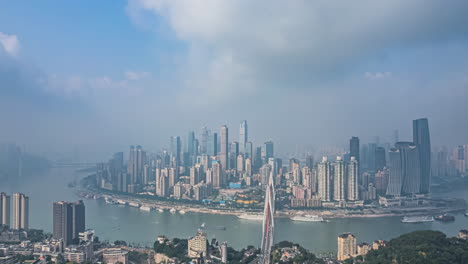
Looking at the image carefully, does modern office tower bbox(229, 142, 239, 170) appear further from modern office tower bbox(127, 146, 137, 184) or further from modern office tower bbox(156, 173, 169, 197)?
modern office tower bbox(127, 146, 137, 184)

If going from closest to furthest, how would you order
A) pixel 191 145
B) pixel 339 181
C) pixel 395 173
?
pixel 339 181 < pixel 395 173 < pixel 191 145

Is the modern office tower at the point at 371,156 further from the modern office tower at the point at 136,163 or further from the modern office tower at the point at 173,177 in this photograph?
the modern office tower at the point at 136,163

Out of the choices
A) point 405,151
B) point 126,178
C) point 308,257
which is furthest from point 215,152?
point 308,257

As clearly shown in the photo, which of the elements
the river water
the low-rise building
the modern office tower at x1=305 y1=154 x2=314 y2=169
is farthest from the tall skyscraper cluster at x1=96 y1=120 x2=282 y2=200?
the low-rise building

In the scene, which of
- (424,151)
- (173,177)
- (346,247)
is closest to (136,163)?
(173,177)

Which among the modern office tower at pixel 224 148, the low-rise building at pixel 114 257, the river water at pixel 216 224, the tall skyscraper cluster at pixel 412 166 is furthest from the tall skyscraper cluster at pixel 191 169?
the low-rise building at pixel 114 257

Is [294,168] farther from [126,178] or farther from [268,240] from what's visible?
[268,240]

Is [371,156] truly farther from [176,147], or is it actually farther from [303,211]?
[176,147]
